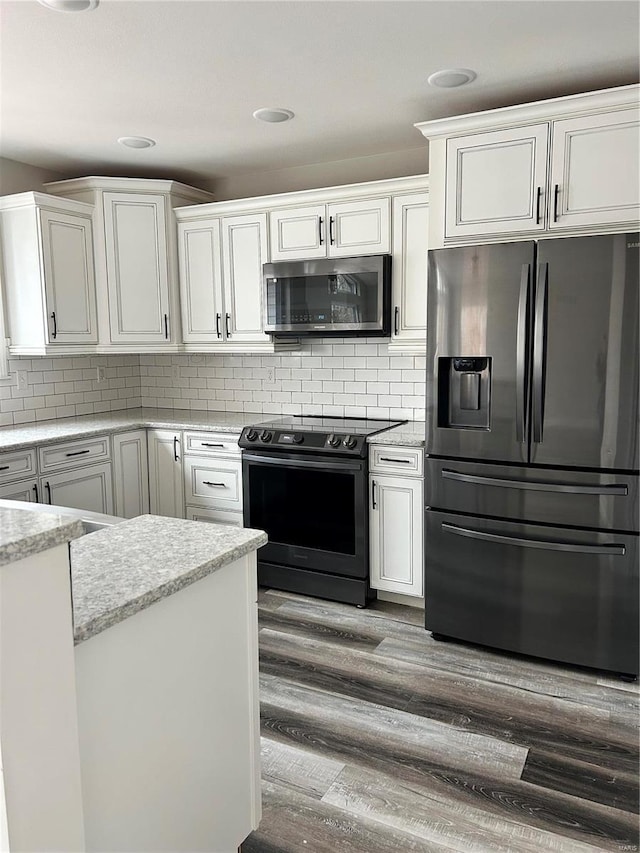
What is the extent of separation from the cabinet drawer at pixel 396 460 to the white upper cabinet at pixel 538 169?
104 centimetres

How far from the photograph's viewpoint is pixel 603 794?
2176mm

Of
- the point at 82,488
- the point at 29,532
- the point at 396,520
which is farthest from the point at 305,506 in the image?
the point at 29,532

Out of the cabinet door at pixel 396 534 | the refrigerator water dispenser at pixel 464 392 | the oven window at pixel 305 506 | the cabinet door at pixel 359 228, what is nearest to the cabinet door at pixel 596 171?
the refrigerator water dispenser at pixel 464 392

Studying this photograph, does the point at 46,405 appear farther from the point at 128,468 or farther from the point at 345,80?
the point at 345,80

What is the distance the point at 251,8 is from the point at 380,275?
5.32 ft

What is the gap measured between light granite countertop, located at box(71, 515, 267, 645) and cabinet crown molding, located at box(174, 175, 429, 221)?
252cm

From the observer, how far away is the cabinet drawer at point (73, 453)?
11.9 feet

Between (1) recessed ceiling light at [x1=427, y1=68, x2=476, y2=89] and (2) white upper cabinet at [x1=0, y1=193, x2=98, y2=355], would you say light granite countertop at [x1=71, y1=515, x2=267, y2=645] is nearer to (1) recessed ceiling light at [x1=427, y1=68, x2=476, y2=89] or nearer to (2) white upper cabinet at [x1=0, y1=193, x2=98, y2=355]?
(1) recessed ceiling light at [x1=427, y1=68, x2=476, y2=89]

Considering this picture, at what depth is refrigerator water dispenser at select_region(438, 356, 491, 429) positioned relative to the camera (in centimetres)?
302

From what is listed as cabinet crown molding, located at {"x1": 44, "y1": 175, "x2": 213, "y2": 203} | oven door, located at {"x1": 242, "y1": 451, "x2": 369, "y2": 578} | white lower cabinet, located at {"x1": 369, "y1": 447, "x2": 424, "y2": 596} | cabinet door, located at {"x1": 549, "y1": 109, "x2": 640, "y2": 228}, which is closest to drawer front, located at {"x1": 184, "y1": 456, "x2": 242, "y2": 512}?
oven door, located at {"x1": 242, "y1": 451, "x2": 369, "y2": 578}

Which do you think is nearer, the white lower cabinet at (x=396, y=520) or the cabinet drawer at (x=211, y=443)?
the white lower cabinet at (x=396, y=520)

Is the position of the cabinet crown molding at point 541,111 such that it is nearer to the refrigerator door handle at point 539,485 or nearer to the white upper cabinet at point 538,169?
the white upper cabinet at point 538,169

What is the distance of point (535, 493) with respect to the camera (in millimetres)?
2898

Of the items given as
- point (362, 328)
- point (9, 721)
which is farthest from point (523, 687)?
point (9, 721)
